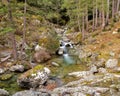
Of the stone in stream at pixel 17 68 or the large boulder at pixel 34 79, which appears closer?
the large boulder at pixel 34 79

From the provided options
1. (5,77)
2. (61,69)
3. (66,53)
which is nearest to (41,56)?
(61,69)

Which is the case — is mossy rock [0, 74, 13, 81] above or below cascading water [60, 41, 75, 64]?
above

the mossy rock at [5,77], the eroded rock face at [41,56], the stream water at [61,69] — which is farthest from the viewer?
the eroded rock face at [41,56]

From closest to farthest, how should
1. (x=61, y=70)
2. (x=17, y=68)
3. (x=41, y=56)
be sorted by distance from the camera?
(x=17, y=68)
(x=61, y=70)
(x=41, y=56)

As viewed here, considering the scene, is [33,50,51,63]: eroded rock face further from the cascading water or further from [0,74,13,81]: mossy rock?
[0,74,13,81]: mossy rock

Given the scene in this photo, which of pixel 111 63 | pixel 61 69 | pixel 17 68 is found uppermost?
pixel 111 63

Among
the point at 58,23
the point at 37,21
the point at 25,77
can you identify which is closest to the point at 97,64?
the point at 25,77

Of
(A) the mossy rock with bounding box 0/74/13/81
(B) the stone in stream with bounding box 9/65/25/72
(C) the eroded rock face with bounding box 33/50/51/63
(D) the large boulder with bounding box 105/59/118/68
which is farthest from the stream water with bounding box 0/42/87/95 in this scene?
(D) the large boulder with bounding box 105/59/118/68

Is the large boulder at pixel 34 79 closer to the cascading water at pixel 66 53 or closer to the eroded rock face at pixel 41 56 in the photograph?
the eroded rock face at pixel 41 56

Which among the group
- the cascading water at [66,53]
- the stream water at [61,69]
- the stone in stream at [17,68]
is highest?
the stone in stream at [17,68]

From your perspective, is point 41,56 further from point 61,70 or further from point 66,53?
point 66,53

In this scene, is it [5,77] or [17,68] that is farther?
[17,68]

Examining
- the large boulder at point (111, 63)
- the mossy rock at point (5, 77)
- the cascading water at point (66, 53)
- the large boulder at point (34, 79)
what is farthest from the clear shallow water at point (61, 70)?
the large boulder at point (111, 63)

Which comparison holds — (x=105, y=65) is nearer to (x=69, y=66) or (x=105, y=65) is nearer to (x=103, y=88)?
(x=69, y=66)
